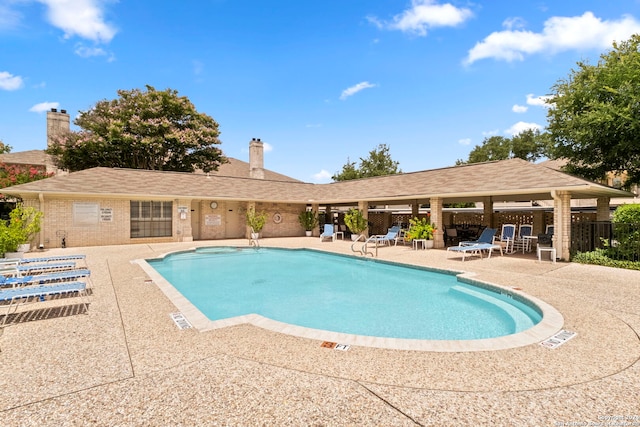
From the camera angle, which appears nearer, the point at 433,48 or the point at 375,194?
the point at 433,48

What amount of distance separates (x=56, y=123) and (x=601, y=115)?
39.4 meters

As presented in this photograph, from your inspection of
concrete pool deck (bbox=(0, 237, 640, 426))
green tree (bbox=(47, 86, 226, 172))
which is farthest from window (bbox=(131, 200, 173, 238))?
concrete pool deck (bbox=(0, 237, 640, 426))

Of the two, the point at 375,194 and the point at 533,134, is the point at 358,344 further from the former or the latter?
the point at 533,134

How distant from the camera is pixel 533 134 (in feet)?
144

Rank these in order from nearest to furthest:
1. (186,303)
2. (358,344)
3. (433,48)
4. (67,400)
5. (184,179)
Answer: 1. (67,400)
2. (358,344)
3. (186,303)
4. (433,48)
5. (184,179)

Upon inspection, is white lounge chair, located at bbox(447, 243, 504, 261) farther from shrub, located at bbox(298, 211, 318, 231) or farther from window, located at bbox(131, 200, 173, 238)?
window, located at bbox(131, 200, 173, 238)

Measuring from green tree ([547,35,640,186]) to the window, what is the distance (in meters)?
24.0

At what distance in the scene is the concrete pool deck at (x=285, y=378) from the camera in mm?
2969

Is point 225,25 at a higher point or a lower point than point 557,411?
higher

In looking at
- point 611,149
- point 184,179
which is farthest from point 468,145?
point 184,179

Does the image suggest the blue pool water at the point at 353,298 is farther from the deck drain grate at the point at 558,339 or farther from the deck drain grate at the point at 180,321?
the deck drain grate at the point at 180,321

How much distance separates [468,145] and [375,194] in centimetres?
3617

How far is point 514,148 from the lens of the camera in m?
44.3

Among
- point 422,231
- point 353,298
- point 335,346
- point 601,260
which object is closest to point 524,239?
point 601,260
